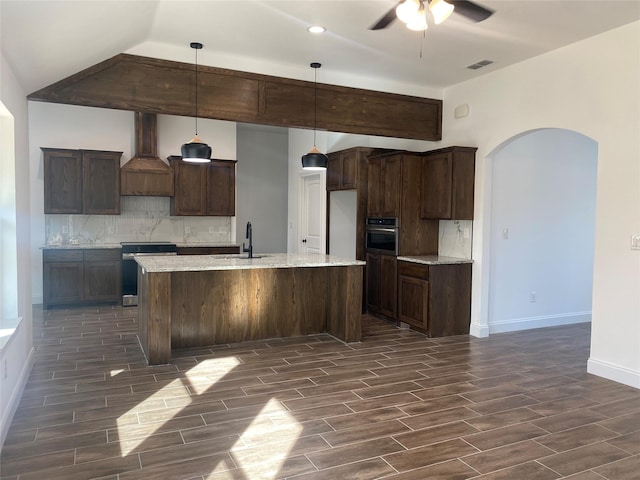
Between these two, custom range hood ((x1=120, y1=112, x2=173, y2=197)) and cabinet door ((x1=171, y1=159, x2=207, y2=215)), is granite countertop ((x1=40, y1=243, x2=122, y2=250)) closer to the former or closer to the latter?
custom range hood ((x1=120, y1=112, x2=173, y2=197))

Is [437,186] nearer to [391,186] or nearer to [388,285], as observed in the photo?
[391,186]

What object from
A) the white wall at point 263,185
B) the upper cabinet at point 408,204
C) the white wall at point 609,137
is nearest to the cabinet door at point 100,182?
the white wall at point 263,185

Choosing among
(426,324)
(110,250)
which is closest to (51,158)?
(110,250)

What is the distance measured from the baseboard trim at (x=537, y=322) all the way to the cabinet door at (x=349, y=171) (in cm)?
267

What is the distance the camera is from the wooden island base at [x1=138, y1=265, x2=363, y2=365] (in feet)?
16.0

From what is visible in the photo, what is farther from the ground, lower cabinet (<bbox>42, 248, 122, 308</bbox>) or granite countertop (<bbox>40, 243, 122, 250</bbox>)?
granite countertop (<bbox>40, 243, 122, 250</bbox>)

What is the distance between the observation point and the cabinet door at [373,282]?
6.59 meters

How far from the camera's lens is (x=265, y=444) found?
292cm

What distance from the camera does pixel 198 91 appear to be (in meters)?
4.97

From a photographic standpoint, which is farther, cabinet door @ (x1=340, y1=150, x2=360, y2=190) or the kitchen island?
cabinet door @ (x1=340, y1=150, x2=360, y2=190)

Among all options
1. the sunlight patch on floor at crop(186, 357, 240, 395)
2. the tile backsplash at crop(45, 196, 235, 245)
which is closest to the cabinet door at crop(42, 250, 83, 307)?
the tile backsplash at crop(45, 196, 235, 245)

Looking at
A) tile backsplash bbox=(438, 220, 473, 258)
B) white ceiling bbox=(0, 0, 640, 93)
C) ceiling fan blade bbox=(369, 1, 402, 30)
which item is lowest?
tile backsplash bbox=(438, 220, 473, 258)

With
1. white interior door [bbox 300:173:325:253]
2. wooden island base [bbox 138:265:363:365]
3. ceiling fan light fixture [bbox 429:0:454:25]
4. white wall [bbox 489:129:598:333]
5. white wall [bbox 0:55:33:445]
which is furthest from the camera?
white interior door [bbox 300:173:325:253]

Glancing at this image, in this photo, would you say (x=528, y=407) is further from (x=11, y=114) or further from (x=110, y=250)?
(x=110, y=250)
